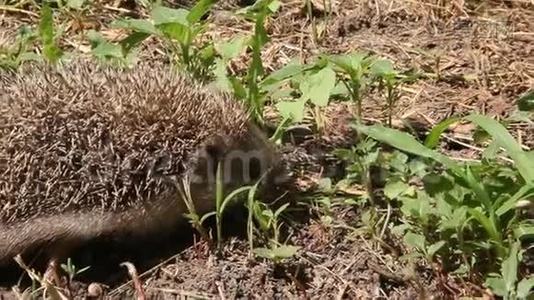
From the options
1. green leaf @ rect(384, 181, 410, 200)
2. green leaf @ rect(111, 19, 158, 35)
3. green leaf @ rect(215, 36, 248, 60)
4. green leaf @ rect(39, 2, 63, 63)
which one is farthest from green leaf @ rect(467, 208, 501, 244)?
green leaf @ rect(39, 2, 63, 63)

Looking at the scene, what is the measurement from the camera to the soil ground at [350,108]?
12.4ft

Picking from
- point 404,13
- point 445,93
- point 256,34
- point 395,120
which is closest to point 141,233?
point 256,34

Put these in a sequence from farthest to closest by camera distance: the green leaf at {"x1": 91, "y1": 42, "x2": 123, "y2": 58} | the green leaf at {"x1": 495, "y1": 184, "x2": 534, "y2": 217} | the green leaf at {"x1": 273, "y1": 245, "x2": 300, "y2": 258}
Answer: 1. the green leaf at {"x1": 91, "y1": 42, "x2": 123, "y2": 58}
2. the green leaf at {"x1": 273, "y1": 245, "x2": 300, "y2": 258}
3. the green leaf at {"x1": 495, "y1": 184, "x2": 534, "y2": 217}

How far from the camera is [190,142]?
12.8 ft

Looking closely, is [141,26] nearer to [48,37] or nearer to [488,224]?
[48,37]

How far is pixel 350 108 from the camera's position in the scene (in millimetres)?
4605

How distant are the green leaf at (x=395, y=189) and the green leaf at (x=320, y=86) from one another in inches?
15.5

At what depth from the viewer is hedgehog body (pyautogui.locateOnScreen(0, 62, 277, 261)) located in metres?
3.79

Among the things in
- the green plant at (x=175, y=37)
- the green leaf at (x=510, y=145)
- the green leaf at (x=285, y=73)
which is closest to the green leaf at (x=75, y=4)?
the green plant at (x=175, y=37)

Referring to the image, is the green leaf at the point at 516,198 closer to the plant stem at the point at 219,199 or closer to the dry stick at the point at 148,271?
the plant stem at the point at 219,199

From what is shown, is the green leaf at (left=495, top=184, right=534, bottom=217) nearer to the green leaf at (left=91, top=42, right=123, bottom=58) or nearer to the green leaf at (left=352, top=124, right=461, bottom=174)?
the green leaf at (left=352, top=124, right=461, bottom=174)

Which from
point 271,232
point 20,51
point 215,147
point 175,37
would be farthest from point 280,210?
point 20,51

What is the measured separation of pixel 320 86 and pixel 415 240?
740 millimetres

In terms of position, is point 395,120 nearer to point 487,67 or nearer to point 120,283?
point 487,67
